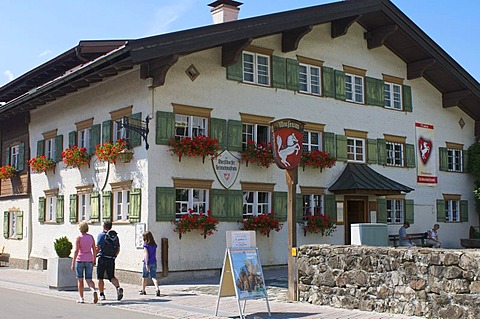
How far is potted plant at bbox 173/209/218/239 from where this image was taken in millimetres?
17094

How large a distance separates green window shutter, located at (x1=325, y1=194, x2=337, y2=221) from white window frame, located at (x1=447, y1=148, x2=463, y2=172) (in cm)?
705

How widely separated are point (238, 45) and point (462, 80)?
10516mm

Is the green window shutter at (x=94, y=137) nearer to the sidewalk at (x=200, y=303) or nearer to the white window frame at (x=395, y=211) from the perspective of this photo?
the sidewalk at (x=200, y=303)

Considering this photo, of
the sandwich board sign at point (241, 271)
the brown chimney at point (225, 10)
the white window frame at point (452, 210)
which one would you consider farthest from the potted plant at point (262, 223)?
the white window frame at point (452, 210)

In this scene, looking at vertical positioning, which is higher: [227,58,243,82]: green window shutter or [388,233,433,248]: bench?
[227,58,243,82]: green window shutter

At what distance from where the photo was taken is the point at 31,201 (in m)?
23.6

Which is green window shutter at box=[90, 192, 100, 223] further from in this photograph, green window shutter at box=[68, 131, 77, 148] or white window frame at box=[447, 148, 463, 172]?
white window frame at box=[447, 148, 463, 172]

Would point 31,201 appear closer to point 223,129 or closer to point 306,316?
point 223,129

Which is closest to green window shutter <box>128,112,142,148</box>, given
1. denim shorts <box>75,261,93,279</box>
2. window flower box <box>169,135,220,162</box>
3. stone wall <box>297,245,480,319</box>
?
window flower box <box>169,135,220,162</box>

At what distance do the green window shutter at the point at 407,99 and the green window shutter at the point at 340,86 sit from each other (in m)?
3.42

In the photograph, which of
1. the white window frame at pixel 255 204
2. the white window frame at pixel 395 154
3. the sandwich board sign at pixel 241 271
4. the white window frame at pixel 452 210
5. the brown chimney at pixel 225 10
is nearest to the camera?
the sandwich board sign at pixel 241 271

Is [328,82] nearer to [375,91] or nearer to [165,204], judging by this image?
[375,91]

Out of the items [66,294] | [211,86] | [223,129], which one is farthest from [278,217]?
[66,294]

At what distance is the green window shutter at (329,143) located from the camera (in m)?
21.2
